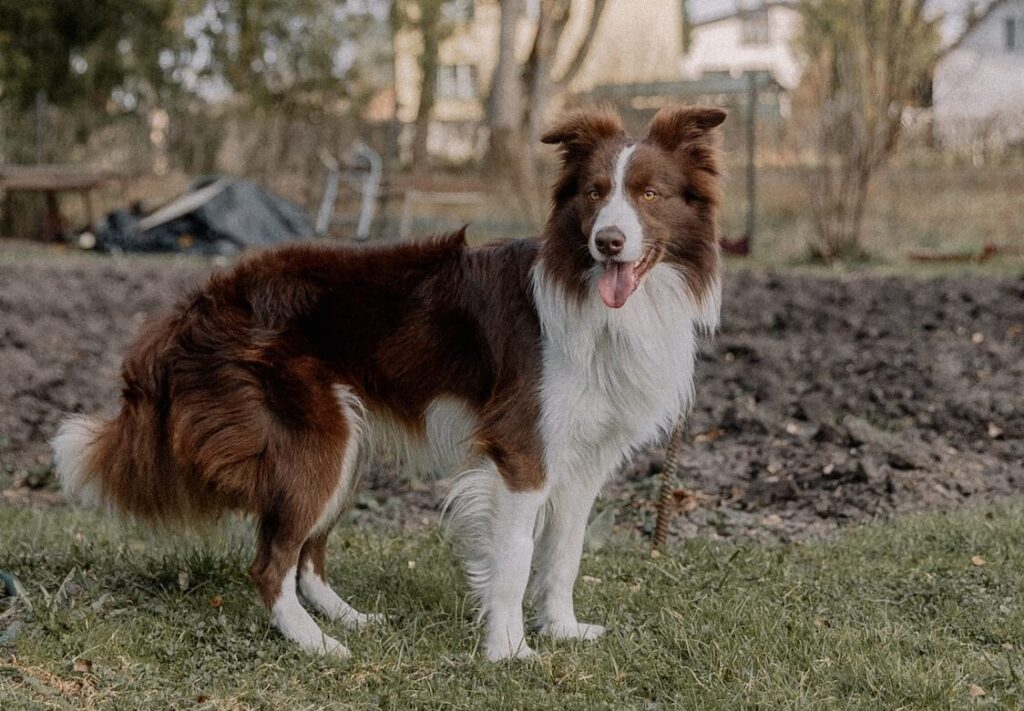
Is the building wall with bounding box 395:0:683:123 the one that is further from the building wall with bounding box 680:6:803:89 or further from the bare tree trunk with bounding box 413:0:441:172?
the building wall with bounding box 680:6:803:89

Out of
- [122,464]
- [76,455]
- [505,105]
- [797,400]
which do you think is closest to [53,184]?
[505,105]

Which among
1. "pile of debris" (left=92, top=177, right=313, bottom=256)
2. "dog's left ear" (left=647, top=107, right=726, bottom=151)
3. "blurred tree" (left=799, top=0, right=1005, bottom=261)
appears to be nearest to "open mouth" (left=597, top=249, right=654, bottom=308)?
"dog's left ear" (left=647, top=107, right=726, bottom=151)

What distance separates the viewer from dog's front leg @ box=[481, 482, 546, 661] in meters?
4.16

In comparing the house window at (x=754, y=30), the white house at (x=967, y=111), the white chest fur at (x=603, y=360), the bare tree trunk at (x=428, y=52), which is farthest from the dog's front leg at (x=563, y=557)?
the house window at (x=754, y=30)

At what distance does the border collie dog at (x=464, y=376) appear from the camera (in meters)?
4.14

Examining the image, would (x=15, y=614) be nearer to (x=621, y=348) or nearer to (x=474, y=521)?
(x=474, y=521)

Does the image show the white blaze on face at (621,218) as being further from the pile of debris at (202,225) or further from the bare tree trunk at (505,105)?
the bare tree trunk at (505,105)

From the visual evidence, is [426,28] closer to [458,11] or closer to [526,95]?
[458,11]

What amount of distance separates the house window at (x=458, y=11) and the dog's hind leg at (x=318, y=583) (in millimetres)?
22687

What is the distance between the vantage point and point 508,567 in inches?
164

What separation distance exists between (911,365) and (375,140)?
13.8 meters

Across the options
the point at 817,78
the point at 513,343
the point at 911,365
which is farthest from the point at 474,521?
the point at 817,78

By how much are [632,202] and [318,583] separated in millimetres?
1932

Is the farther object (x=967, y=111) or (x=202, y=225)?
(x=967, y=111)
